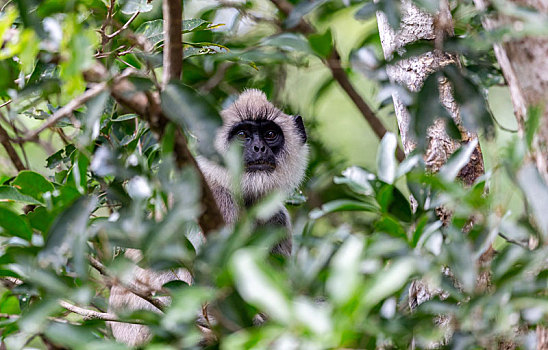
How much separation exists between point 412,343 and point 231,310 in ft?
2.22

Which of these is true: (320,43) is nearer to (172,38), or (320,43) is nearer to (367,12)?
(367,12)

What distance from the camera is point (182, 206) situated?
1.70 metres

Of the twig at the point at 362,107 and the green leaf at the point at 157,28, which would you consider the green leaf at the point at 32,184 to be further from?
the twig at the point at 362,107

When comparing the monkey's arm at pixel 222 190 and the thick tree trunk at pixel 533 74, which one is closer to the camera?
the thick tree trunk at pixel 533 74

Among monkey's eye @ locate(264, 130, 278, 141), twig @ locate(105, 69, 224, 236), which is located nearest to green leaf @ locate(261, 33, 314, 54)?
twig @ locate(105, 69, 224, 236)

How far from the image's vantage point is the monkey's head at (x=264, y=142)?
15.6 feet

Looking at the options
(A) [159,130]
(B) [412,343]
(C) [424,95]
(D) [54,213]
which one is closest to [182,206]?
(A) [159,130]

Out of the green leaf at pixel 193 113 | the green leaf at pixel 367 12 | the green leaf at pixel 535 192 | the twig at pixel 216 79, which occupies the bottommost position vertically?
A: the twig at pixel 216 79

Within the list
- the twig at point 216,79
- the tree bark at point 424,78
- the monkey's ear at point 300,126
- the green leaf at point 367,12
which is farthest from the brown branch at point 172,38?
the monkey's ear at point 300,126

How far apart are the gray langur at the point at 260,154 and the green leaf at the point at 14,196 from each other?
1.75 meters

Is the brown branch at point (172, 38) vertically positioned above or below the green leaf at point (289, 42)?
above

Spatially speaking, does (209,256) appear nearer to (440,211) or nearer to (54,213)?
(54,213)

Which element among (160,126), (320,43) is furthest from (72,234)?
(320,43)

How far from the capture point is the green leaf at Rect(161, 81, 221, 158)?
1820mm
